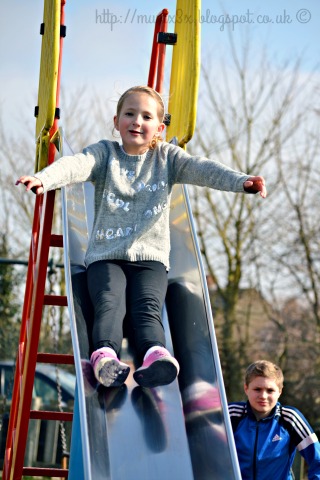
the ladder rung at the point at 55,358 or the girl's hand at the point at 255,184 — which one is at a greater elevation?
the girl's hand at the point at 255,184

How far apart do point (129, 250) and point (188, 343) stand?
55 centimetres

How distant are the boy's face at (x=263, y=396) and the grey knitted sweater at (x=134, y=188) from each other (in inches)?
31.0

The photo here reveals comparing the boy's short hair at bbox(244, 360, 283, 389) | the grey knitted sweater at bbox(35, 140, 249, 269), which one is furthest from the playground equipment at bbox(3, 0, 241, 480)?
the boy's short hair at bbox(244, 360, 283, 389)

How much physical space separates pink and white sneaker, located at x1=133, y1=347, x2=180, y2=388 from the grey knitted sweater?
1.81 feet

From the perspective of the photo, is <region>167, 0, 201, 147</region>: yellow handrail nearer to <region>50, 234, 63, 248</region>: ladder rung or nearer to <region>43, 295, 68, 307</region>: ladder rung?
<region>50, 234, 63, 248</region>: ladder rung

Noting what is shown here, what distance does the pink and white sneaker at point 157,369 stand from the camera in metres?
3.87

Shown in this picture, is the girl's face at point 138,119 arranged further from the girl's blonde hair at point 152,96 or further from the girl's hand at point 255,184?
the girl's hand at point 255,184

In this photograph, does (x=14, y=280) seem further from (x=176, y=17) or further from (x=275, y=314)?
(x=176, y=17)

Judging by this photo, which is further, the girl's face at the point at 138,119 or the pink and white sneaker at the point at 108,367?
the girl's face at the point at 138,119

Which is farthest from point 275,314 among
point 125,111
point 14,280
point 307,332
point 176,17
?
point 125,111

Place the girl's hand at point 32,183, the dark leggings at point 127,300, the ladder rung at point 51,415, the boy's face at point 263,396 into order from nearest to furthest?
1. the girl's hand at point 32,183
2. the dark leggings at point 127,300
3. the boy's face at point 263,396
4. the ladder rung at point 51,415

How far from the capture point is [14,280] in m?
13.6

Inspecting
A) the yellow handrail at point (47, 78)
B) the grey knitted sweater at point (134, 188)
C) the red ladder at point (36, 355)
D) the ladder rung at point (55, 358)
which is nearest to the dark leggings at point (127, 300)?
the grey knitted sweater at point (134, 188)

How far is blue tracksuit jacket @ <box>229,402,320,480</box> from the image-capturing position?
4250 millimetres
